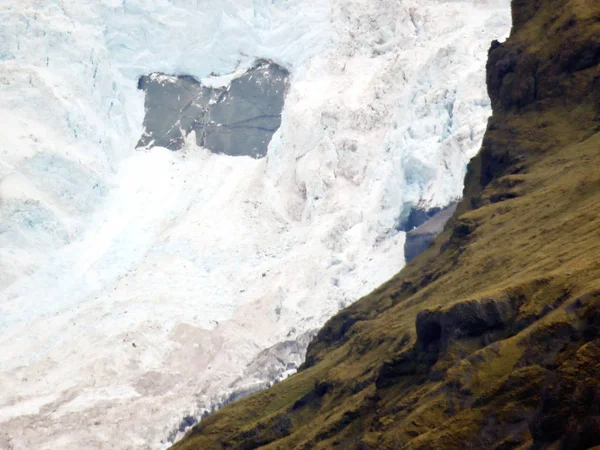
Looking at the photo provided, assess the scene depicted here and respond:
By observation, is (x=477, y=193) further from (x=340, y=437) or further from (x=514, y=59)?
(x=340, y=437)

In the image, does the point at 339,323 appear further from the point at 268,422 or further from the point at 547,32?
the point at 547,32

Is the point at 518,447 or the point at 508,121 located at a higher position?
the point at 508,121

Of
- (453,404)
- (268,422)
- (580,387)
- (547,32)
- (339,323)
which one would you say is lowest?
(580,387)

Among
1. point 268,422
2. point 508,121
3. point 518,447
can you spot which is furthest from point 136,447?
point 518,447

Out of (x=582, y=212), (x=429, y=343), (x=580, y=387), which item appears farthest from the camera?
(x=582, y=212)

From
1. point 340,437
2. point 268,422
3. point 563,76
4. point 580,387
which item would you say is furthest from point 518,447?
point 563,76

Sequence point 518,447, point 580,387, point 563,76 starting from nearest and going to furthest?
1. point 580,387
2. point 518,447
3. point 563,76

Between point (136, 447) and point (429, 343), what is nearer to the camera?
point (429, 343)
